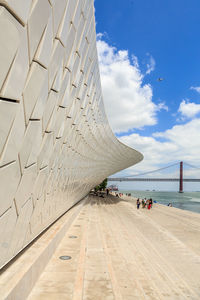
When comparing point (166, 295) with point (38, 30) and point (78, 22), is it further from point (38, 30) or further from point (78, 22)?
point (78, 22)

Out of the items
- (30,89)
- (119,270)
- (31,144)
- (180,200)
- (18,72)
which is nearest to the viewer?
(18,72)

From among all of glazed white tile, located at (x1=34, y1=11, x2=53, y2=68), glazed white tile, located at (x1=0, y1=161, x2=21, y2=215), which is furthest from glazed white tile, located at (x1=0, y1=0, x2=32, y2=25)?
glazed white tile, located at (x1=0, y1=161, x2=21, y2=215)

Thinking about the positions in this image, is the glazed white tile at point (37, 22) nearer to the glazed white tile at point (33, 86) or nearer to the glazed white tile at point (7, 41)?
the glazed white tile at point (33, 86)

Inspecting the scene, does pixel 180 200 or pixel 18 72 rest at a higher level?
pixel 180 200

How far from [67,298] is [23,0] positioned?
15.7 feet

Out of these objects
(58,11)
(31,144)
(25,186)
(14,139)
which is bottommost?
(25,186)

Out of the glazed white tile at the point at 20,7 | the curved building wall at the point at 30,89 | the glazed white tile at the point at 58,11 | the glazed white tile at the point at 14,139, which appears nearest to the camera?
the glazed white tile at the point at 20,7

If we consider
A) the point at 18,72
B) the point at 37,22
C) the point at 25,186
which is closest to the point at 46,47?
the point at 37,22

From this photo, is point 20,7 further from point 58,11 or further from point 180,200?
point 180,200

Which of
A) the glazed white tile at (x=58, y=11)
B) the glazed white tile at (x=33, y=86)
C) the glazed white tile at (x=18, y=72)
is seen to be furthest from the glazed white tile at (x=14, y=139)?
the glazed white tile at (x=58, y=11)

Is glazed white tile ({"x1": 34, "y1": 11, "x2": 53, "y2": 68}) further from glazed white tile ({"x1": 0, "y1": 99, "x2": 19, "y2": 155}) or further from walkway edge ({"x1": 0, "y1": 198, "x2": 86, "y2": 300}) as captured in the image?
walkway edge ({"x1": 0, "y1": 198, "x2": 86, "y2": 300})

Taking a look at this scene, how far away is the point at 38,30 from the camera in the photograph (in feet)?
9.54

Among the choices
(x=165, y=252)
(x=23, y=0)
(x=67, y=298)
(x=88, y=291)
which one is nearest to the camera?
(x=23, y=0)

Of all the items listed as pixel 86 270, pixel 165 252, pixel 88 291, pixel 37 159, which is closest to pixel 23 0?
pixel 37 159
